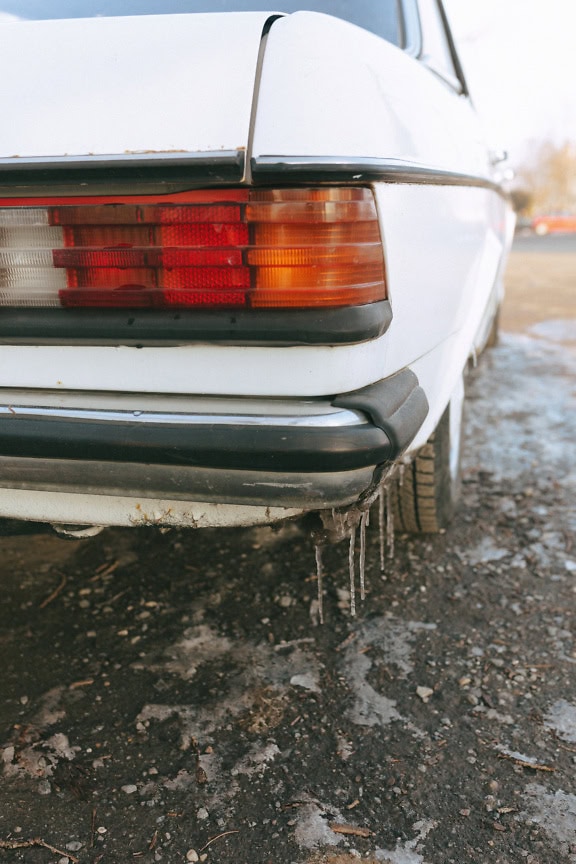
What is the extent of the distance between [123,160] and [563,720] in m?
1.60

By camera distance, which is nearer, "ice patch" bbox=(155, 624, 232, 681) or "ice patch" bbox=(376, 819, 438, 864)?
"ice patch" bbox=(376, 819, 438, 864)

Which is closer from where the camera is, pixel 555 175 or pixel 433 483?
pixel 433 483

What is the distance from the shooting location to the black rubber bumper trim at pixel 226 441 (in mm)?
1247

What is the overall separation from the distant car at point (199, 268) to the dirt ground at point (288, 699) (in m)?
0.62

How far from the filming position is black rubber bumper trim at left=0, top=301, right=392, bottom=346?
125 centimetres

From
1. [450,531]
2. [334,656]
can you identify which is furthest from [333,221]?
[450,531]

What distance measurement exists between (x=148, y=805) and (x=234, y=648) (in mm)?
561

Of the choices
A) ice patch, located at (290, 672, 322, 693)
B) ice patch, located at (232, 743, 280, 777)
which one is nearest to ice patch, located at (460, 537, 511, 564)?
ice patch, located at (290, 672, 322, 693)

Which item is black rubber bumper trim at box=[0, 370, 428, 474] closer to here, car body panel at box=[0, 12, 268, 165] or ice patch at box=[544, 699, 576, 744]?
car body panel at box=[0, 12, 268, 165]

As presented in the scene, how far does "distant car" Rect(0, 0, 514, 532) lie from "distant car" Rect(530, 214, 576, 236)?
24.2 metres

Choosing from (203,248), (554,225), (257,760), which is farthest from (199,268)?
(554,225)

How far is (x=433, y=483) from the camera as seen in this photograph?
2432 millimetres

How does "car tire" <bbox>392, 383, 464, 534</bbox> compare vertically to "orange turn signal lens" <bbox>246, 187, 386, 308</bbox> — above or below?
below

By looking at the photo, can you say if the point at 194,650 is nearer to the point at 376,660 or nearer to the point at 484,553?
the point at 376,660
